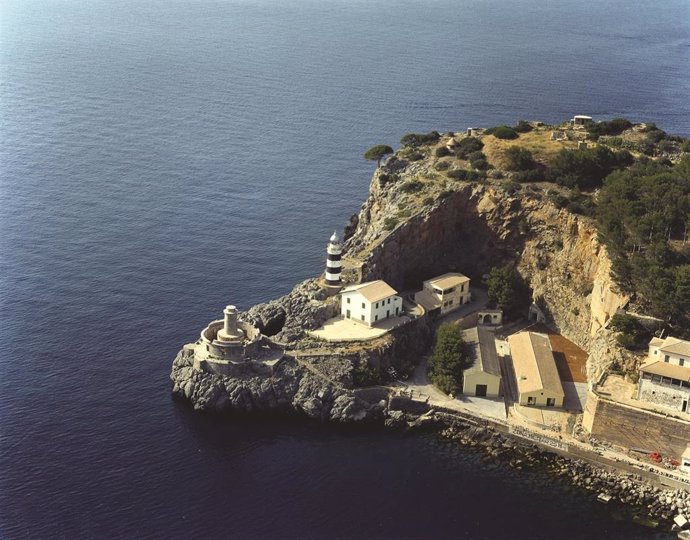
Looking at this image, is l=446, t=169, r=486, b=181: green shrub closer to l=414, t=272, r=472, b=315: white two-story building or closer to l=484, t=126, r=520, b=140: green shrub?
l=484, t=126, r=520, b=140: green shrub

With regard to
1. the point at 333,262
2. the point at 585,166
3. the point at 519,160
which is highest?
the point at 585,166

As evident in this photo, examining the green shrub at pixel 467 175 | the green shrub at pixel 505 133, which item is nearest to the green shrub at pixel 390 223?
the green shrub at pixel 467 175

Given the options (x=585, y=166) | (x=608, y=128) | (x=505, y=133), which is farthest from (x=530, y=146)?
(x=608, y=128)

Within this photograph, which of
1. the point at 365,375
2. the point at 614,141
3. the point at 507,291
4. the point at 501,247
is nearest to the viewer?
the point at 365,375

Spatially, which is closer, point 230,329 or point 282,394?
point 282,394

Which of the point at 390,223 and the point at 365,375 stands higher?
the point at 390,223

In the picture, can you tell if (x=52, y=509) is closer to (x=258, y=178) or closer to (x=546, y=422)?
(x=546, y=422)

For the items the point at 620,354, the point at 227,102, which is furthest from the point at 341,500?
the point at 227,102

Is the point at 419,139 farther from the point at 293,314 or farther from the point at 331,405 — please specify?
the point at 331,405

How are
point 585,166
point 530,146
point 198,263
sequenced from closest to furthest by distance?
point 585,166, point 198,263, point 530,146
